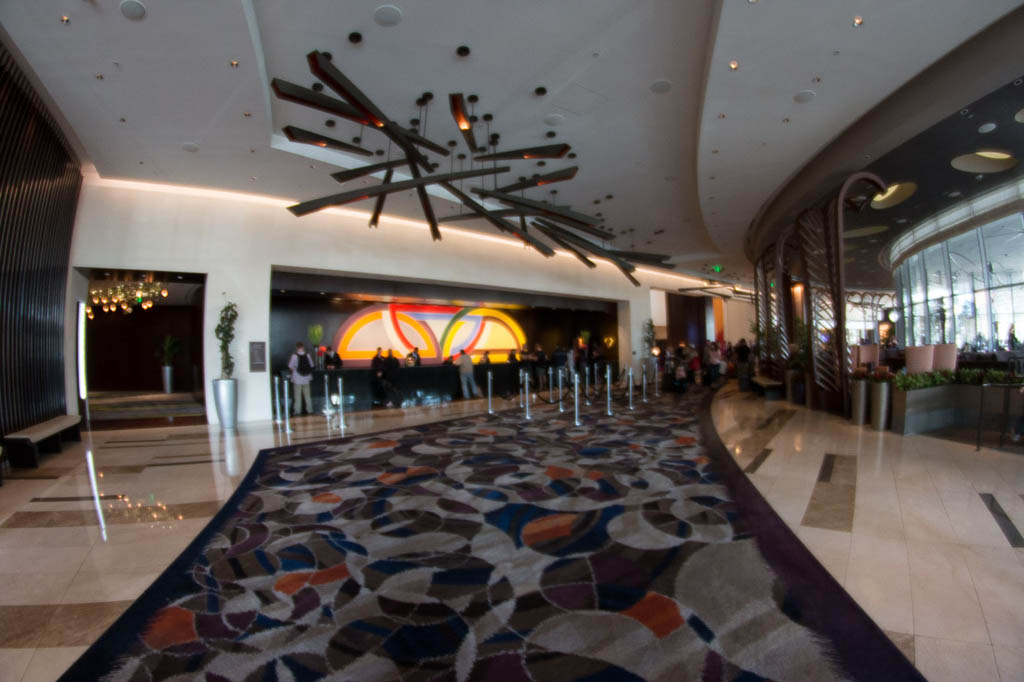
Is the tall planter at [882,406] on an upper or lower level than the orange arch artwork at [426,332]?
lower

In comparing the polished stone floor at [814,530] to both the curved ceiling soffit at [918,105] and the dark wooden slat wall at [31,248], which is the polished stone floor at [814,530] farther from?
the curved ceiling soffit at [918,105]

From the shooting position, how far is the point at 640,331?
17547mm

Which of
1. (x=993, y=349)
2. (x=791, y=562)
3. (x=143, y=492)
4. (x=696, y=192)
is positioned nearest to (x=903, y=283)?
(x=993, y=349)

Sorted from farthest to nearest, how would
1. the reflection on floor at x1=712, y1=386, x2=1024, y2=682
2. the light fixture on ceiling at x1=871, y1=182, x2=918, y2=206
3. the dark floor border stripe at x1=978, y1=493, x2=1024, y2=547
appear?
1. the light fixture on ceiling at x1=871, y1=182, x2=918, y2=206
2. the dark floor border stripe at x1=978, y1=493, x2=1024, y2=547
3. the reflection on floor at x1=712, y1=386, x2=1024, y2=682

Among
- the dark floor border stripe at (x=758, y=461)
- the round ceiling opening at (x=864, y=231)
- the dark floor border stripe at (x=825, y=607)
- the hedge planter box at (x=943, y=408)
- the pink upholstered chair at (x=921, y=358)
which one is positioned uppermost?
the round ceiling opening at (x=864, y=231)

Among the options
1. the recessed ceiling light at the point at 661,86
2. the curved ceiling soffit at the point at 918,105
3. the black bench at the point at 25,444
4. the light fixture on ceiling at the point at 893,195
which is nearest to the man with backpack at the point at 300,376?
the black bench at the point at 25,444

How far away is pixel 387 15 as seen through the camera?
4.29 m

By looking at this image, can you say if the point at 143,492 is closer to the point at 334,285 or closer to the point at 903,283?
the point at 334,285

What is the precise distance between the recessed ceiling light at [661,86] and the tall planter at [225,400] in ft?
27.1

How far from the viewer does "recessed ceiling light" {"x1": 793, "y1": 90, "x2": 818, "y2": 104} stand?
5.44 m

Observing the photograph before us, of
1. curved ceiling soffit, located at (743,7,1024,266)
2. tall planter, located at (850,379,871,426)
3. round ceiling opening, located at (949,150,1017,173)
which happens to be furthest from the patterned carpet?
round ceiling opening, located at (949,150,1017,173)

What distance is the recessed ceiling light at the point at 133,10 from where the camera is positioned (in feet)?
12.7

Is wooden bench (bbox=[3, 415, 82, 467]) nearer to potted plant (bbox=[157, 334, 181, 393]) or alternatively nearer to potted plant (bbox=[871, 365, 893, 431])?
potted plant (bbox=[157, 334, 181, 393])

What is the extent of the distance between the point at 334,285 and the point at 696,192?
793cm
